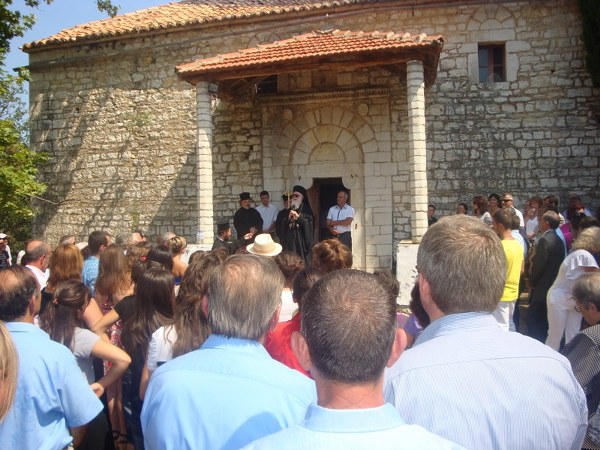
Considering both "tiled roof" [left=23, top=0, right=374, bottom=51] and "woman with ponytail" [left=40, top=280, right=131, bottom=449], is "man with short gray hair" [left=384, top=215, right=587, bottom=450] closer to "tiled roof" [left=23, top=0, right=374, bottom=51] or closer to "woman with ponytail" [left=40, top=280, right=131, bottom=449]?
"woman with ponytail" [left=40, top=280, right=131, bottom=449]

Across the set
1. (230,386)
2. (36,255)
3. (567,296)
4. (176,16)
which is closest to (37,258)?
(36,255)

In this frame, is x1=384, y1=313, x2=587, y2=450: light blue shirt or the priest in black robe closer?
x1=384, y1=313, x2=587, y2=450: light blue shirt

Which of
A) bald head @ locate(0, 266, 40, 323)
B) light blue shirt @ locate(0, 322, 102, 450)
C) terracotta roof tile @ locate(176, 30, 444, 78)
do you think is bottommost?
light blue shirt @ locate(0, 322, 102, 450)

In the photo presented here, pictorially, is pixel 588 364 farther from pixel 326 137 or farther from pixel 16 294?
pixel 326 137

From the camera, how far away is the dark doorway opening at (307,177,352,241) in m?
12.6

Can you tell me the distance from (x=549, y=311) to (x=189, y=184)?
9416 millimetres

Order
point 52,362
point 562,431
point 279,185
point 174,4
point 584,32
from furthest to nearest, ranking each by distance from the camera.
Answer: point 174,4, point 279,185, point 584,32, point 52,362, point 562,431

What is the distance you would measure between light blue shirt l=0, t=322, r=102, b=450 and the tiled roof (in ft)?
35.2

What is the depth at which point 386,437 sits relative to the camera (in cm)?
124

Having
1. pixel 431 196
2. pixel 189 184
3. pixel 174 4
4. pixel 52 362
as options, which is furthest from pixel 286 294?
pixel 174 4

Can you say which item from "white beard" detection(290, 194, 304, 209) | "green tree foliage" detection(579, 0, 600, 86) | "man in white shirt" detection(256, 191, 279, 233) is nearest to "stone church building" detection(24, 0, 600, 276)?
"green tree foliage" detection(579, 0, 600, 86)

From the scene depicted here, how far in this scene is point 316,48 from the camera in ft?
33.7

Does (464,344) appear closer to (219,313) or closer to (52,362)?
(219,313)

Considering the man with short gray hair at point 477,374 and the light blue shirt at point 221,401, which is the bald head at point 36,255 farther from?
the man with short gray hair at point 477,374
